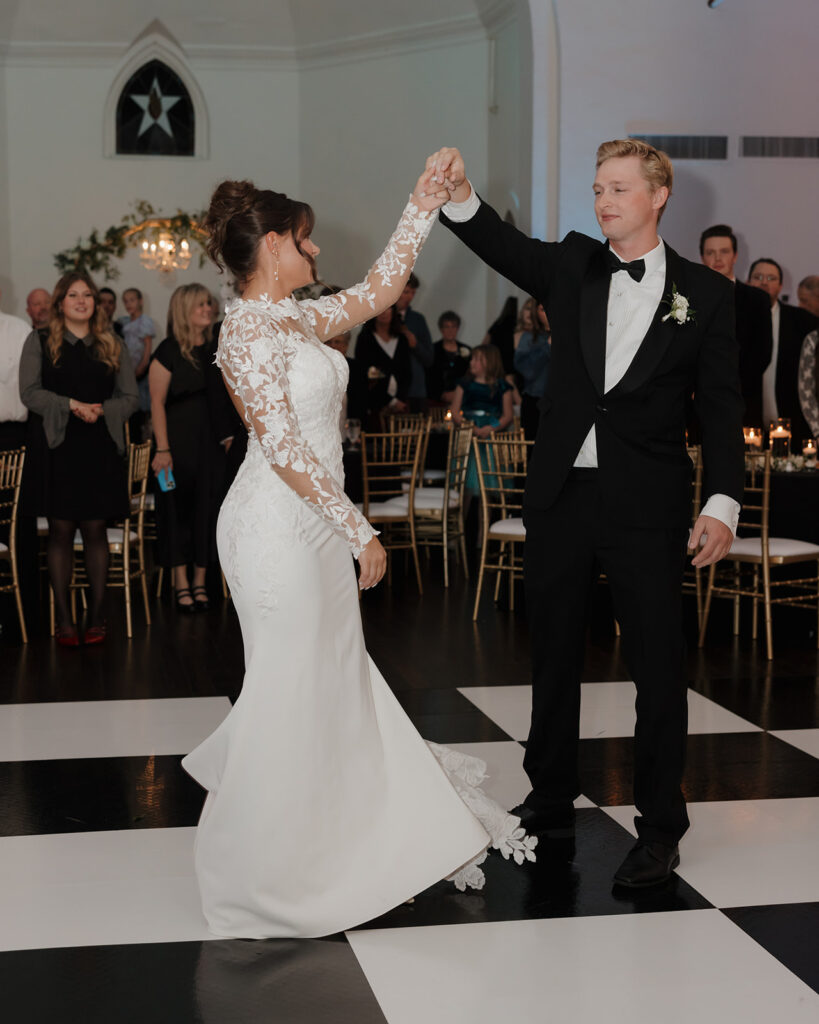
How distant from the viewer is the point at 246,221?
2.88m

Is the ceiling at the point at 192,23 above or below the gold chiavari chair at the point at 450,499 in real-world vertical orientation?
above

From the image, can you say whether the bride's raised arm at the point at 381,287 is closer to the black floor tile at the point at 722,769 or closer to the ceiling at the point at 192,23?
the black floor tile at the point at 722,769

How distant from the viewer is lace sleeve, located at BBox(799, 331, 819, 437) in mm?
7184

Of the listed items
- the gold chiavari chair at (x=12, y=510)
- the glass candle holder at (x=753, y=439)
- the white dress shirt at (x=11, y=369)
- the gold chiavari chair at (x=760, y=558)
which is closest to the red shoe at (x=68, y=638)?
the gold chiavari chair at (x=12, y=510)

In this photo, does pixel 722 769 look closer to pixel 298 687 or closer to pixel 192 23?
pixel 298 687

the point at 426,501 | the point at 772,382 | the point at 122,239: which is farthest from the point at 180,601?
the point at 122,239

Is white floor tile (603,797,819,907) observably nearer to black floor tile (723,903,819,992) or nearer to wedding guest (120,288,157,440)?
black floor tile (723,903,819,992)

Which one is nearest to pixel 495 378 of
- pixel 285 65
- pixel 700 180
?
pixel 700 180

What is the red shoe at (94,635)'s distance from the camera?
6.00 meters

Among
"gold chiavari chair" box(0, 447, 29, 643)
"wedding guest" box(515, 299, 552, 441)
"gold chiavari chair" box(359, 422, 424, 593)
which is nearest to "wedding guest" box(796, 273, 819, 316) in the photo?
"wedding guest" box(515, 299, 552, 441)

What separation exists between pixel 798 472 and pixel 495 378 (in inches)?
123

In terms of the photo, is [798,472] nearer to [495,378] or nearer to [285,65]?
[495,378]

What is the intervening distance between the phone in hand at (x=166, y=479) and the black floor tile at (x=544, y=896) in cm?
389

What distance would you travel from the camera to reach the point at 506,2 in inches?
485
